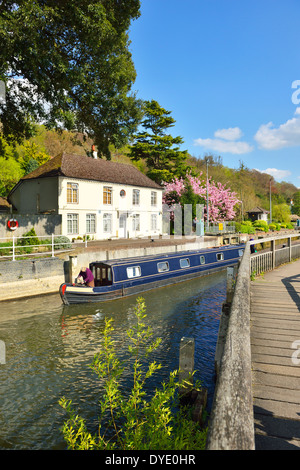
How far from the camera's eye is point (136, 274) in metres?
18.2

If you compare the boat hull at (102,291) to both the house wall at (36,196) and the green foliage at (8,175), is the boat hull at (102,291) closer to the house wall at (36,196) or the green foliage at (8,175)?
the house wall at (36,196)

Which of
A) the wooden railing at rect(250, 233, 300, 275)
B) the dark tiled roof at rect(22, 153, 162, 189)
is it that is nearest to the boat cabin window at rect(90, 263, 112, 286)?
the wooden railing at rect(250, 233, 300, 275)

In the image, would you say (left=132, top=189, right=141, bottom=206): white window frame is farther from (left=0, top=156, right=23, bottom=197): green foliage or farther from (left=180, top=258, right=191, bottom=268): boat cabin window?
(left=0, top=156, right=23, bottom=197): green foliage

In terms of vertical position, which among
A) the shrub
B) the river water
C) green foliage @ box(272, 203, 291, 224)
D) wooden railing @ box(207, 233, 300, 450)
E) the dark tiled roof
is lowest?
the river water

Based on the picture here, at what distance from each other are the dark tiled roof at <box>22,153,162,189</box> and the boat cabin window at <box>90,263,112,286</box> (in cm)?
1287

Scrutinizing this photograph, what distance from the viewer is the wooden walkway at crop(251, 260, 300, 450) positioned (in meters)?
2.91

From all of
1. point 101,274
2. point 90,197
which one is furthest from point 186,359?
point 90,197

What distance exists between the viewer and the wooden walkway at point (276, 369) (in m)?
2.91

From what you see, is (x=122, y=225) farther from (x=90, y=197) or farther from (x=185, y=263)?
(x=185, y=263)

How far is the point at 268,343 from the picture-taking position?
15.5ft

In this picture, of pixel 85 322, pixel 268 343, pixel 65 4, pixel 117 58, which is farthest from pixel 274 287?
pixel 65 4

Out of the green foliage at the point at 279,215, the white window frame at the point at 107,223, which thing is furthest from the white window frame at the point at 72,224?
the green foliage at the point at 279,215

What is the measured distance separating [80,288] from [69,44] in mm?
12874

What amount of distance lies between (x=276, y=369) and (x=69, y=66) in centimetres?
1693
